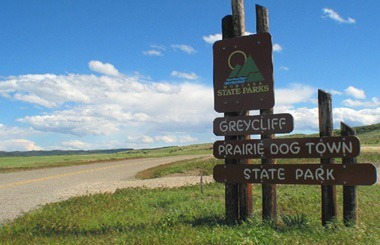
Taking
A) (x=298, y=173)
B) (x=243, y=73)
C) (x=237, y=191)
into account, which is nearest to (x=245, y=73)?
(x=243, y=73)

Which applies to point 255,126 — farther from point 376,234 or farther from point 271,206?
point 376,234

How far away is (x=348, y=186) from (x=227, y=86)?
11.1ft

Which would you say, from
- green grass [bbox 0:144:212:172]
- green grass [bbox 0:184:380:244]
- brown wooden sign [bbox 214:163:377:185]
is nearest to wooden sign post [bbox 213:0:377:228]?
brown wooden sign [bbox 214:163:377:185]

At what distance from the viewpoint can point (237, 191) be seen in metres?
9.47

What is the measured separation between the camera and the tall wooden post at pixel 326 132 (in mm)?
8484

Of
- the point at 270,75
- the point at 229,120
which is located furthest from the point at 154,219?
the point at 270,75

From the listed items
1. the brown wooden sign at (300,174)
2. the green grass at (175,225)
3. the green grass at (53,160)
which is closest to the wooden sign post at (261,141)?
the brown wooden sign at (300,174)

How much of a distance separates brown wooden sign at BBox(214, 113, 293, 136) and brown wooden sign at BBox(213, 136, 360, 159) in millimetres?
213

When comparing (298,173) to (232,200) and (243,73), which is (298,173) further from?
(243,73)

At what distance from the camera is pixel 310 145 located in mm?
8391

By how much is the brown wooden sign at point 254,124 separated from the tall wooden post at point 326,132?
2.11 ft

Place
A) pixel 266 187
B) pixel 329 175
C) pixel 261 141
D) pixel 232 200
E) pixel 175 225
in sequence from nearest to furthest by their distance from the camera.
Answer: pixel 329 175, pixel 175 225, pixel 261 141, pixel 266 187, pixel 232 200

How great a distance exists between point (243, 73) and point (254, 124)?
3.96ft

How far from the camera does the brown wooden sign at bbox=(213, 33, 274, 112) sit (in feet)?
29.8
